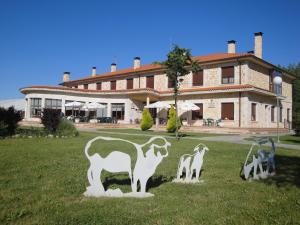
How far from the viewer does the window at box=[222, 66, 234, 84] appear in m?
27.0

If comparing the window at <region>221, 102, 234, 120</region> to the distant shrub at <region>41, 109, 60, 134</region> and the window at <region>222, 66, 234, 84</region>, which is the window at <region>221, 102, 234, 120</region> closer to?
the window at <region>222, 66, 234, 84</region>

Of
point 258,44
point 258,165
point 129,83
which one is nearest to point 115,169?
point 258,165

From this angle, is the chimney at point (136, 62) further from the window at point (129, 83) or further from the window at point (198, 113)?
the window at point (198, 113)

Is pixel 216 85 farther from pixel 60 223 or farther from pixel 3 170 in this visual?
pixel 60 223

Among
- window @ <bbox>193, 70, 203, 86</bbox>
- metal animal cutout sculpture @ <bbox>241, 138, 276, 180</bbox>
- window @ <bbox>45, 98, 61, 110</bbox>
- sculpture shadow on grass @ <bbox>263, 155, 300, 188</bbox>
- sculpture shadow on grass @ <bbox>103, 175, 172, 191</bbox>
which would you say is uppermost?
window @ <bbox>193, 70, 203, 86</bbox>

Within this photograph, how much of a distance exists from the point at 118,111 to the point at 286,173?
26272 mm

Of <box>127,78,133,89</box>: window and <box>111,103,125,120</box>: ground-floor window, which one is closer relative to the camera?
<box>111,103,125,120</box>: ground-floor window

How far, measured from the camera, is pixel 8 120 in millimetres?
14734

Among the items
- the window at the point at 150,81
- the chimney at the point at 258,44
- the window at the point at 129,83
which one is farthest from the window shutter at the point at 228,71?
the window at the point at 129,83

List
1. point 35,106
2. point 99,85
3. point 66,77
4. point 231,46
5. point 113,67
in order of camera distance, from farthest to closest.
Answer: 1. point 66,77
2. point 113,67
3. point 99,85
4. point 231,46
5. point 35,106

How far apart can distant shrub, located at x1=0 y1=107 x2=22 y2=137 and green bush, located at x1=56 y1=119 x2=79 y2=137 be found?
213 cm

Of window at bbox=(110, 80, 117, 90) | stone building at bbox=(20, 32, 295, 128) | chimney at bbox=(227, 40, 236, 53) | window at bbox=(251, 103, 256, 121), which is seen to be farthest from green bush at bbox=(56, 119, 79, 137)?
window at bbox=(110, 80, 117, 90)

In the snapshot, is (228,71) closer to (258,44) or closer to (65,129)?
(258,44)

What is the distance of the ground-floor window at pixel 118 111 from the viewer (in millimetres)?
32188
